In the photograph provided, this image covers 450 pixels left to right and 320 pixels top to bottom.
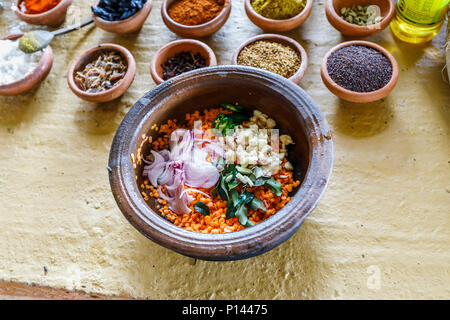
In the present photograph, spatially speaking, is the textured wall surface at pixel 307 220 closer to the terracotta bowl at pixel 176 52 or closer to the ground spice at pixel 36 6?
the terracotta bowl at pixel 176 52

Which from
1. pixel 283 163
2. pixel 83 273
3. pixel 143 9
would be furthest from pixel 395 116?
pixel 83 273

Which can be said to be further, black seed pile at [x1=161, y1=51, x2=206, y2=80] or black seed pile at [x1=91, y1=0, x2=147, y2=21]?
black seed pile at [x1=91, y1=0, x2=147, y2=21]

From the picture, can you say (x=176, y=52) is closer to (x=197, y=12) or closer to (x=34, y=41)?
(x=197, y=12)

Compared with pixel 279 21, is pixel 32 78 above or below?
below

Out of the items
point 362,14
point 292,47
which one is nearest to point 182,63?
point 292,47

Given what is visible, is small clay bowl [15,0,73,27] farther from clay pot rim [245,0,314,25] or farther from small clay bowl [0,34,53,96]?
clay pot rim [245,0,314,25]

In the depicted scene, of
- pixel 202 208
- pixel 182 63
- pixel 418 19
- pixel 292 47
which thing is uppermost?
pixel 418 19

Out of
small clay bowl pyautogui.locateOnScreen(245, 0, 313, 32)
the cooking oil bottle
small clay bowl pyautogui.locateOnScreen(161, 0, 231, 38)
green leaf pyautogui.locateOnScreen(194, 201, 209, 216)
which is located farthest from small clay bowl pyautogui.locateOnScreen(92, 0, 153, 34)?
the cooking oil bottle
